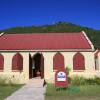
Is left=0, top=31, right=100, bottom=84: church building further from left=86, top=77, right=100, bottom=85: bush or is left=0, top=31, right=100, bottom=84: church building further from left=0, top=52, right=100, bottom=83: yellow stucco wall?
left=86, top=77, right=100, bottom=85: bush

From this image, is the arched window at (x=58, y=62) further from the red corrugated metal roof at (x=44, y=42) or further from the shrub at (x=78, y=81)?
the shrub at (x=78, y=81)

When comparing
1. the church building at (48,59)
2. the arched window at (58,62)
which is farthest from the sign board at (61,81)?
the arched window at (58,62)

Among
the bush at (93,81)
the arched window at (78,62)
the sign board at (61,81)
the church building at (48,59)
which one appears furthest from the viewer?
the arched window at (78,62)


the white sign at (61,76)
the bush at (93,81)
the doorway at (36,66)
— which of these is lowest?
the bush at (93,81)

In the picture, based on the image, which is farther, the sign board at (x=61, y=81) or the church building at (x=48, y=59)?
the church building at (x=48, y=59)

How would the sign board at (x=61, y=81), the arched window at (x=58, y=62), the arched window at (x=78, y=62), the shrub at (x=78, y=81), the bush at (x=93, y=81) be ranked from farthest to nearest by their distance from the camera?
the arched window at (x=58, y=62), the arched window at (x=78, y=62), the bush at (x=93, y=81), the shrub at (x=78, y=81), the sign board at (x=61, y=81)

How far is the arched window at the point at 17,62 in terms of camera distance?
105 feet

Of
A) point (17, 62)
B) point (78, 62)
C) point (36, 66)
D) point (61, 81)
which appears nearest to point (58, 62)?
point (78, 62)

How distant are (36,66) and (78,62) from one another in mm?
6411

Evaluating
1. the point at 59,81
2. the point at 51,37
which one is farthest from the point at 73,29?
the point at 59,81

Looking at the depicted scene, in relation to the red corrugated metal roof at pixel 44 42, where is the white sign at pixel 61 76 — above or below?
below

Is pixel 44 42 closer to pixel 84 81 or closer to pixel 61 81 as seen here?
pixel 84 81

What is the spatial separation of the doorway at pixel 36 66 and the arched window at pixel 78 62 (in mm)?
4082

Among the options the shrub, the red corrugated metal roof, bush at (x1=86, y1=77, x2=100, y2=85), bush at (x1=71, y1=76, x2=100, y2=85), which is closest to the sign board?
the shrub
